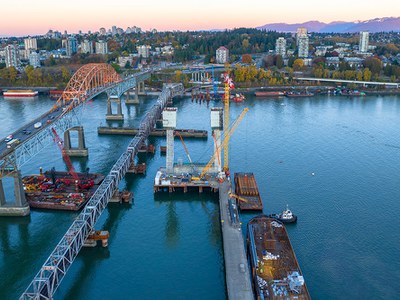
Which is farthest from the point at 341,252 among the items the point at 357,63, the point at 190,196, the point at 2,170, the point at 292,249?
the point at 357,63

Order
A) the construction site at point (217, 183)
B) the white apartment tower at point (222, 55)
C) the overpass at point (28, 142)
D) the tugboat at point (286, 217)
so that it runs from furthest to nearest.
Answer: the white apartment tower at point (222, 55) < the overpass at point (28, 142) < the tugboat at point (286, 217) < the construction site at point (217, 183)

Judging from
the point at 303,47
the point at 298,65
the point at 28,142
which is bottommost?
the point at 28,142

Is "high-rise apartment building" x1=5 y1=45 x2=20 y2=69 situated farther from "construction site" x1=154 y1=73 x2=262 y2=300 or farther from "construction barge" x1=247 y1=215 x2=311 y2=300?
"construction barge" x1=247 y1=215 x2=311 y2=300

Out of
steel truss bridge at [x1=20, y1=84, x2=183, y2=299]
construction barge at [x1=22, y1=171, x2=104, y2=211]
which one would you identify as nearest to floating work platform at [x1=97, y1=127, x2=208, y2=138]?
steel truss bridge at [x1=20, y1=84, x2=183, y2=299]

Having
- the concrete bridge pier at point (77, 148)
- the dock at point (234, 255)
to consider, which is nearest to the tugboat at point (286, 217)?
the dock at point (234, 255)

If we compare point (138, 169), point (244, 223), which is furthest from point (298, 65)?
point (244, 223)

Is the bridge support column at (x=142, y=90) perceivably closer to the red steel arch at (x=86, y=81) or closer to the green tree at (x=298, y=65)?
the red steel arch at (x=86, y=81)

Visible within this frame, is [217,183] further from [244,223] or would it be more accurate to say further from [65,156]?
[65,156]
